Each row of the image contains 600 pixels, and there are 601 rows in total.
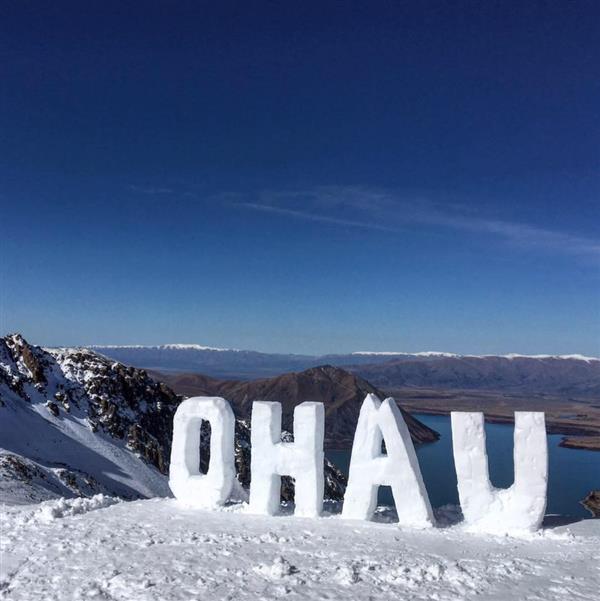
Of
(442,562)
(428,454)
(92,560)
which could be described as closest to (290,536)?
(442,562)

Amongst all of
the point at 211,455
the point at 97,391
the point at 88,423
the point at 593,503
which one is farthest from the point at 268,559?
the point at 593,503

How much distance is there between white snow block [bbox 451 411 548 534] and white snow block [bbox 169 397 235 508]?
20.2 ft

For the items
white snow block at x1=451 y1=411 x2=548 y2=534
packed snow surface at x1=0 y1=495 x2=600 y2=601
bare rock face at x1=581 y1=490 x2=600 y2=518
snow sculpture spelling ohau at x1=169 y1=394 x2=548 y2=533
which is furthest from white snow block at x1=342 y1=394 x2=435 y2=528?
bare rock face at x1=581 y1=490 x2=600 y2=518

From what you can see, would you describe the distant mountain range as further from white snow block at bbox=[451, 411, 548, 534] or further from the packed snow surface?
white snow block at bbox=[451, 411, 548, 534]

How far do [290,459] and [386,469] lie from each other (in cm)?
255

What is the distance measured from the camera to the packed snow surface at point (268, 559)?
9.66 metres

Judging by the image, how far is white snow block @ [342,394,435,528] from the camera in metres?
14.2

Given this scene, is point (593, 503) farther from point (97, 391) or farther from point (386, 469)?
point (386, 469)

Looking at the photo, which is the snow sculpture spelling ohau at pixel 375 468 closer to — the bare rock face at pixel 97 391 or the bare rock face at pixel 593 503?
the bare rock face at pixel 97 391

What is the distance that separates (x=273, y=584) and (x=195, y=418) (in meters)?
7.55

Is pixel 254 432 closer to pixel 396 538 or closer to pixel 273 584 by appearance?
pixel 396 538

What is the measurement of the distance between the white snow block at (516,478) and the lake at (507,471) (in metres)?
49.4

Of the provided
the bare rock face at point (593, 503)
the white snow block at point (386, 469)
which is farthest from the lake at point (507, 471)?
the white snow block at point (386, 469)

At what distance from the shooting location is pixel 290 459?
15211mm
